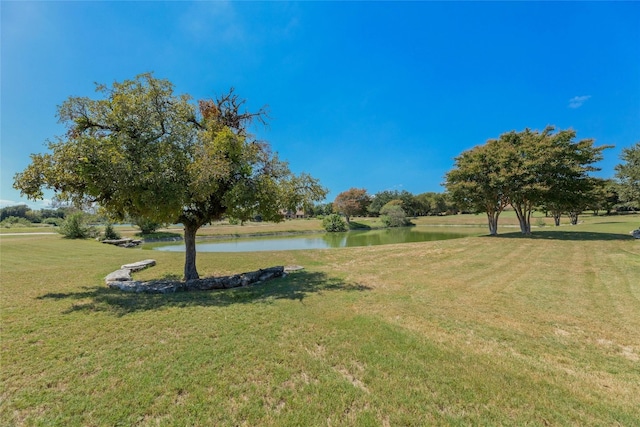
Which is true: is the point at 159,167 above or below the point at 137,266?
above

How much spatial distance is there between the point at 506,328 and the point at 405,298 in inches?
82.0

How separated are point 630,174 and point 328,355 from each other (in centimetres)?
2689

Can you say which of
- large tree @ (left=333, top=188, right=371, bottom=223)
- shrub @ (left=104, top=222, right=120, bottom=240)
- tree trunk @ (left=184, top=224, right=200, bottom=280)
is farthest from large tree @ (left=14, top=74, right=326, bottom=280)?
large tree @ (left=333, top=188, right=371, bottom=223)

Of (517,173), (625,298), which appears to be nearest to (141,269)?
(625,298)

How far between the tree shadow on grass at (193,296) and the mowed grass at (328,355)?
62mm

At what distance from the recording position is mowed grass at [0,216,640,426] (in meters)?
2.64

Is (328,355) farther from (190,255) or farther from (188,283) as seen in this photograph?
(190,255)

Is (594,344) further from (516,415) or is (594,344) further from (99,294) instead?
(99,294)

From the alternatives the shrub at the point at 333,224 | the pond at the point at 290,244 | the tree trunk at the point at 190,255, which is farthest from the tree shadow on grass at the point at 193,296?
the shrub at the point at 333,224

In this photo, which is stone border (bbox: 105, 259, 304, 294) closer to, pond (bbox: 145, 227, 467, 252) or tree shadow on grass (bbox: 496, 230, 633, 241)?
pond (bbox: 145, 227, 467, 252)

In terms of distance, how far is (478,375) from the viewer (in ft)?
10.5

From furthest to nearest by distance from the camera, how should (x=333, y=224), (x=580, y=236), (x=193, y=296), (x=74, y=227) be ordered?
(x=333, y=224), (x=74, y=227), (x=580, y=236), (x=193, y=296)

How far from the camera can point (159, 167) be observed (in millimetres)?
6754

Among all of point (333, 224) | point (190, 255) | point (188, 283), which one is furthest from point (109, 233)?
point (333, 224)
